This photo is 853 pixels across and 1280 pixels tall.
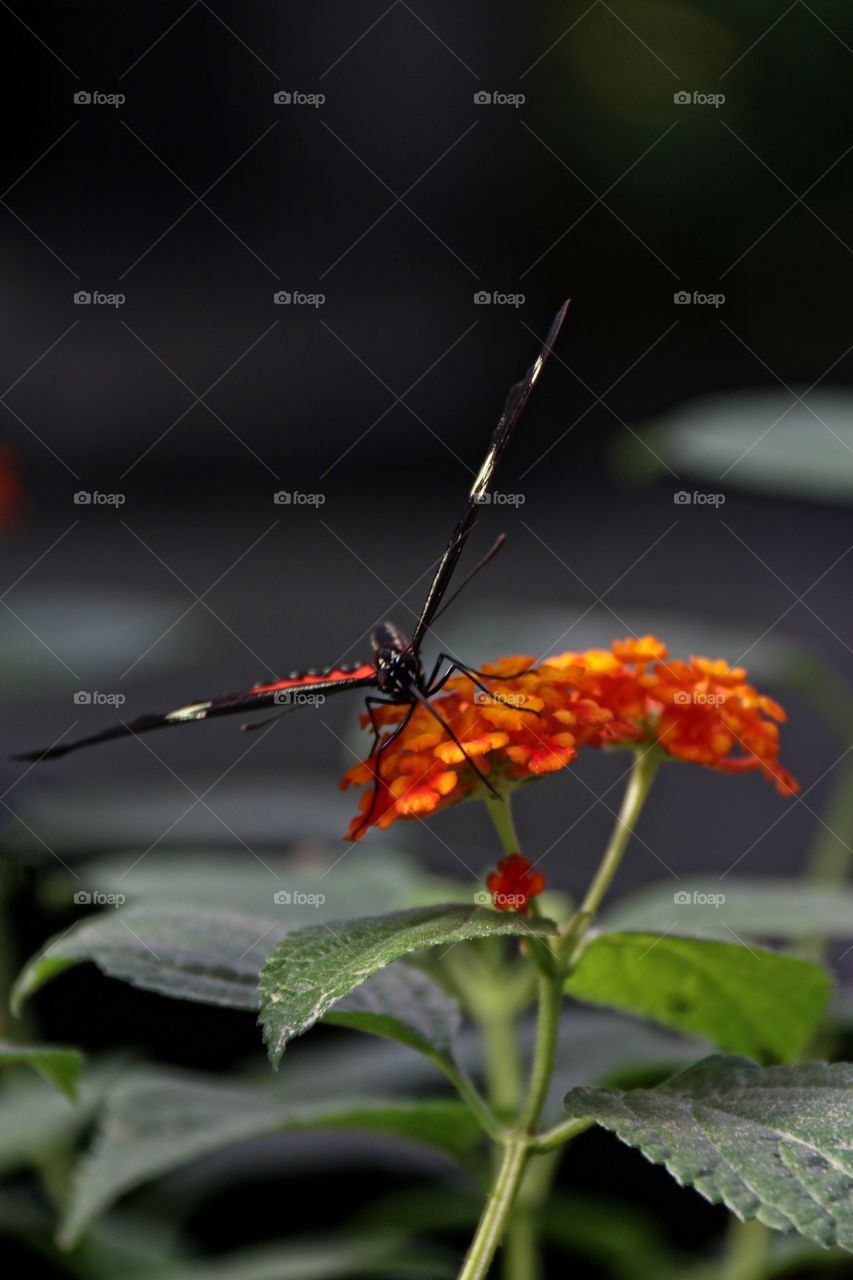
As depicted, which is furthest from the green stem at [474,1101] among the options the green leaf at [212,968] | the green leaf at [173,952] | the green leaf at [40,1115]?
the green leaf at [40,1115]

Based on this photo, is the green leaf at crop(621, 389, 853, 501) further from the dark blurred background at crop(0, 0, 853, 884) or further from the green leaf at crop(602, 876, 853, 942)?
the dark blurred background at crop(0, 0, 853, 884)

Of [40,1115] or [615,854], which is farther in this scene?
[40,1115]

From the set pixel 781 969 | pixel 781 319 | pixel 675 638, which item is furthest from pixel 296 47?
pixel 781 969

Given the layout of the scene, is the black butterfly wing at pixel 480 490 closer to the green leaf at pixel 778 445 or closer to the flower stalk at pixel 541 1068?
the flower stalk at pixel 541 1068

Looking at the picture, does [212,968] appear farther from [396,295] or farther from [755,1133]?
[396,295]

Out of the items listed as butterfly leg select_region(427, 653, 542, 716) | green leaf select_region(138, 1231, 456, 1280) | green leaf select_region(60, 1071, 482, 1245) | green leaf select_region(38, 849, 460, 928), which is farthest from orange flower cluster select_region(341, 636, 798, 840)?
green leaf select_region(138, 1231, 456, 1280)

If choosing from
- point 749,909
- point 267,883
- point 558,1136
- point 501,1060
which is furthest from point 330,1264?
point 558,1136
